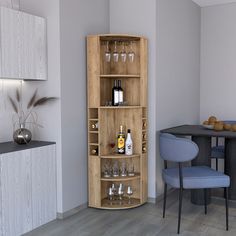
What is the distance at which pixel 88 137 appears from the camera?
11.0ft

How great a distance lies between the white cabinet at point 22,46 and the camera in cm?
272

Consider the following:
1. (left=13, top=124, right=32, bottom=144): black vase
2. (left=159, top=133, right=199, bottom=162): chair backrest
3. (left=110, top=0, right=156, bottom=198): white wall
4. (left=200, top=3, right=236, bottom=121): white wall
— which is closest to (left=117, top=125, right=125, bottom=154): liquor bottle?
(left=110, top=0, right=156, bottom=198): white wall

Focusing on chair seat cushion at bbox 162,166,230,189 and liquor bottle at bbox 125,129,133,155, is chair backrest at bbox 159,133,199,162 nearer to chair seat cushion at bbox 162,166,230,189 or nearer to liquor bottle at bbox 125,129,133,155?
chair seat cushion at bbox 162,166,230,189

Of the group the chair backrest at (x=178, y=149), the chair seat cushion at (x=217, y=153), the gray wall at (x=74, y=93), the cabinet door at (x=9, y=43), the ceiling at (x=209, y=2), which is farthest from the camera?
the ceiling at (x=209, y=2)

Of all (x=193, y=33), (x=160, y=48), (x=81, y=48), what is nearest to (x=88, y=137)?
(x=81, y=48)

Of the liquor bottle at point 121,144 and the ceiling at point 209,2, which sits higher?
the ceiling at point 209,2

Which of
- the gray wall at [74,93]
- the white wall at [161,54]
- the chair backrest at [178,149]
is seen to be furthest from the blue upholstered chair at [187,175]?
the gray wall at [74,93]

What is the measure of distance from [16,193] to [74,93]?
1010 millimetres

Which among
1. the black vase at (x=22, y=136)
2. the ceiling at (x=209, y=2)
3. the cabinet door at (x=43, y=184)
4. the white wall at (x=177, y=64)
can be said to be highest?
the ceiling at (x=209, y=2)

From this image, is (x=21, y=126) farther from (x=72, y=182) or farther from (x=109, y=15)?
(x=109, y=15)

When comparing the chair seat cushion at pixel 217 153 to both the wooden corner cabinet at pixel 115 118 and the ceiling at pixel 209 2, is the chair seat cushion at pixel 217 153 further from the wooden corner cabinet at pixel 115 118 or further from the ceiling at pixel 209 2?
the ceiling at pixel 209 2

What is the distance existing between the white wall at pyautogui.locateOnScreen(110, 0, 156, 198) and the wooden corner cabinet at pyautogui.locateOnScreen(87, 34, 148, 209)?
0.09m

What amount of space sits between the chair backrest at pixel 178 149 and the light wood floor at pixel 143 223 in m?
0.56

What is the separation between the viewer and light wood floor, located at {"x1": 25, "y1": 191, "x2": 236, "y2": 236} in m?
2.80
